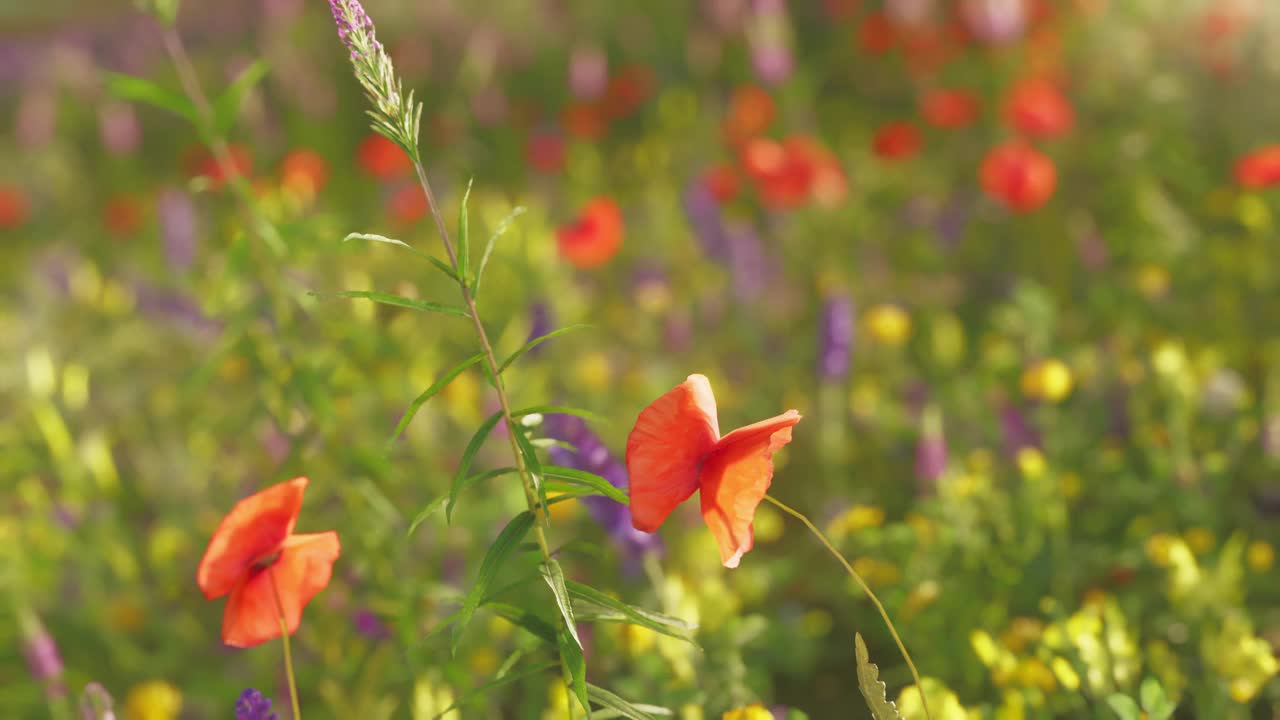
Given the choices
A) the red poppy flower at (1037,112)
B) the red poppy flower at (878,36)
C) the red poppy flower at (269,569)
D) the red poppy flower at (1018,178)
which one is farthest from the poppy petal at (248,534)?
the red poppy flower at (878,36)

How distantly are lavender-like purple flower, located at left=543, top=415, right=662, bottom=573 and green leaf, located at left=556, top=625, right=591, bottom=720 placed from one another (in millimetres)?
232

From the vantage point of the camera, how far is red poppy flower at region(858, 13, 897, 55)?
3.48 meters

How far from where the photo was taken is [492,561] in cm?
92

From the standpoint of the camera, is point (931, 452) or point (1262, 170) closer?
point (931, 452)

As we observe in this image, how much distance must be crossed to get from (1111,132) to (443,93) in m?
3.07

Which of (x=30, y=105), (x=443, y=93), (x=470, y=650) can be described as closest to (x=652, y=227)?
(x=470, y=650)

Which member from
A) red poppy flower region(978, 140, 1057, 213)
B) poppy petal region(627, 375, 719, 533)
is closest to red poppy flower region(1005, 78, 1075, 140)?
red poppy flower region(978, 140, 1057, 213)

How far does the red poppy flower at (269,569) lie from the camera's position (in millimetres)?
968

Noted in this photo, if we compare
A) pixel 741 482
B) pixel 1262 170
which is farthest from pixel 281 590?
pixel 1262 170

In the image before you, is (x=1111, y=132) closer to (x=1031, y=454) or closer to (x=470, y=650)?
(x=1031, y=454)

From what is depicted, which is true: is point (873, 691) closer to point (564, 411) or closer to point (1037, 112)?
point (564, 411)

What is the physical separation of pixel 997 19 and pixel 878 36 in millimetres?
429

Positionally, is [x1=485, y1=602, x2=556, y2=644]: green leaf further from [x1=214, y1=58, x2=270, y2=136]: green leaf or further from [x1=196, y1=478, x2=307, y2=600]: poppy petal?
[x1=214, y1=58, x2=270, y2=136]: green leaf

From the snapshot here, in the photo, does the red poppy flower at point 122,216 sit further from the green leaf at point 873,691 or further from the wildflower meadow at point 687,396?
the green leaf at point 873,691
